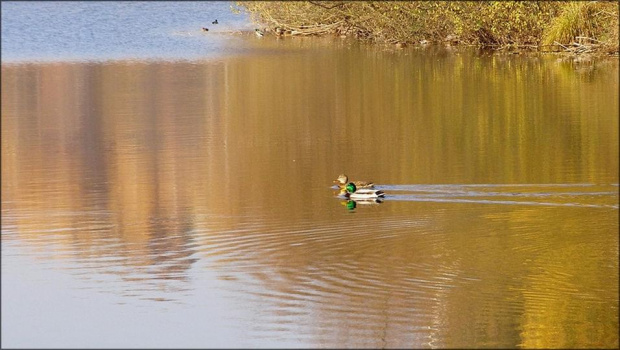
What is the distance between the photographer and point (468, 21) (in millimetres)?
32062

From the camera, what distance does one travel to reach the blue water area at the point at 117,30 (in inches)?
1417

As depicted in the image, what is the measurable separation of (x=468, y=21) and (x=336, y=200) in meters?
18.5

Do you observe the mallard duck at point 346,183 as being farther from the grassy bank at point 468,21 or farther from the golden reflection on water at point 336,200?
the grassy bank at point 468,21

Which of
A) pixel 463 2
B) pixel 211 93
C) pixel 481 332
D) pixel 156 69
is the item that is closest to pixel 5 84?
pixel 156 69

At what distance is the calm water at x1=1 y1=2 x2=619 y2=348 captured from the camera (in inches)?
386

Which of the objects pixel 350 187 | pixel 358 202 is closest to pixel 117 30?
pixel 350 187

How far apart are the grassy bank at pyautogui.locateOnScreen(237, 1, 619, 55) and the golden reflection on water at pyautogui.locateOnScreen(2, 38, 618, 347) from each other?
1490mm

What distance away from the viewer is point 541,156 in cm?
1709

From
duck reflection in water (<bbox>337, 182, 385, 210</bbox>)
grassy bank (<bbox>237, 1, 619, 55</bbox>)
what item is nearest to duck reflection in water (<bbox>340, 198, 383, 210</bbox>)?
duck reflection in water (<bbox>337, 182, 385, 210</bbox>)

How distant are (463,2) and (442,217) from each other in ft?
60.9

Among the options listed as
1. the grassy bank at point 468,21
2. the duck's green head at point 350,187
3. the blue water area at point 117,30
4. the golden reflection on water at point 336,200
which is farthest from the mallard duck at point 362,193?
the blue water area at point 117,30

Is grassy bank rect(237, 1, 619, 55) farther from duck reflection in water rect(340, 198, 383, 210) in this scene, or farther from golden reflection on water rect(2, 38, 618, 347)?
duck reflection in water rect(340, 198, 383, 210)

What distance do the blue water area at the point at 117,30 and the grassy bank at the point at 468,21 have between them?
292 centimetres

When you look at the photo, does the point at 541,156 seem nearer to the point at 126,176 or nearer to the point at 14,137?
the point at 126,176
